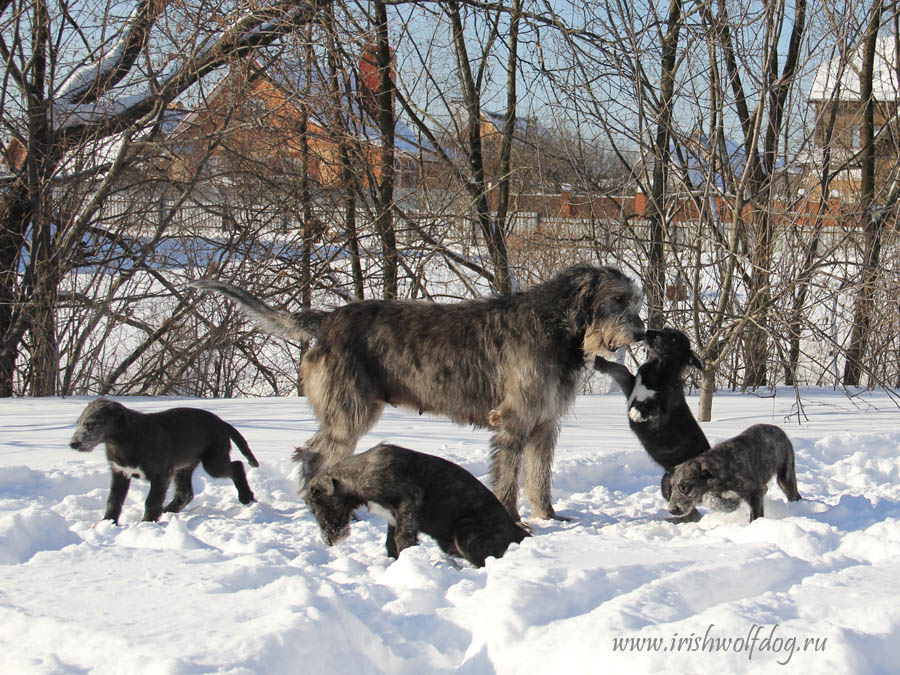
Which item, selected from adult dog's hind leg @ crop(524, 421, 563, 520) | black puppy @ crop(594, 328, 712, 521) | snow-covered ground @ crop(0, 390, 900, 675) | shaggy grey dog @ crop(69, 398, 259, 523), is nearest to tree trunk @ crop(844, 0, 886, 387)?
black puppy @ crop(594, 328, 712, 521)

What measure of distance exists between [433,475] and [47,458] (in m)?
3.08

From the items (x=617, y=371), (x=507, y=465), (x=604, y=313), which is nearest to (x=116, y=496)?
(x=507, y=465)

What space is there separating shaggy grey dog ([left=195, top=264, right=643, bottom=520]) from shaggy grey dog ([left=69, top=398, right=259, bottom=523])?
0.62 meters

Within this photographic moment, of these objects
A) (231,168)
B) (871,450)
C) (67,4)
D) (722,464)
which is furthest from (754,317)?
(67,4)

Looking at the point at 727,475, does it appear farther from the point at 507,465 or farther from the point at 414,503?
the point at 414,503

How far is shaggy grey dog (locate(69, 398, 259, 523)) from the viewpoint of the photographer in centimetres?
495

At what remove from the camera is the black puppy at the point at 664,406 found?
5395mm

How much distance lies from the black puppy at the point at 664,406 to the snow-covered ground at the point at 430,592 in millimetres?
425

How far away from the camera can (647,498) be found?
5.80 m

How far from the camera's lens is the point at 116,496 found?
4895mm

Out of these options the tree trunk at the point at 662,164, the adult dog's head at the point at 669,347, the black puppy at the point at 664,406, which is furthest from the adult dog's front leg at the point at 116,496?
the tree trunk at the point at 662,164

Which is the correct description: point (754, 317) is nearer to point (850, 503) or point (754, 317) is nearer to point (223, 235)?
point (850, 503)

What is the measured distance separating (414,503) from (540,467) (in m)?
1.43

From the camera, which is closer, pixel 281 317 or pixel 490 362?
pixel 490 362
